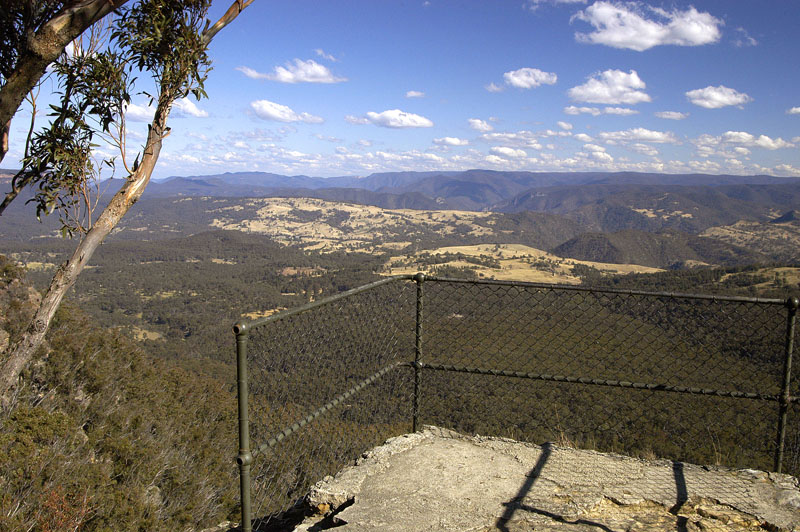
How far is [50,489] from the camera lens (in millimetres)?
4383

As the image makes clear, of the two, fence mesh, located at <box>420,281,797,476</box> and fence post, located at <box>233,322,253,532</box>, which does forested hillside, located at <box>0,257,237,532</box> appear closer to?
fence post, located at <box>233,322,253,532</box>

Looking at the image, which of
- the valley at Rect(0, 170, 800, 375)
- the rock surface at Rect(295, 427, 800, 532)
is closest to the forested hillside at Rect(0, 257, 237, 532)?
the valley at Rect(0, 170, 800, 375)

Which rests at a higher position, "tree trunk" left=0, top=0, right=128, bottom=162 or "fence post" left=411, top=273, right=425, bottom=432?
"tree trunk" left=0, top=0, right=128, bottom=162

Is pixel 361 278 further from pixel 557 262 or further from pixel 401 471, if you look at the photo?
pixel 401 471

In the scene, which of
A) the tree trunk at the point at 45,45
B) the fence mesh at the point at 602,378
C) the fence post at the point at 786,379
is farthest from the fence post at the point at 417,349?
the tree trunk at the point at 45,45

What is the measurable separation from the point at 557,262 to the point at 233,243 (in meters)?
83.1

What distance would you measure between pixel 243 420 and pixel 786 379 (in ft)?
11.9

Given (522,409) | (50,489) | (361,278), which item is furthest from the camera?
(361,278)

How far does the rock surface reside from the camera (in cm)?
299

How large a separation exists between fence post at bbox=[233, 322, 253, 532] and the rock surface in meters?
0.60

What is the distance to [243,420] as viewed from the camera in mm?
2482

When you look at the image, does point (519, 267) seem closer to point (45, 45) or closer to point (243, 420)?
point (45, 45)

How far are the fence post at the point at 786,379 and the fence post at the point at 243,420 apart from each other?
3.50 m

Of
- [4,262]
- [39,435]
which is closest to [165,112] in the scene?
[39,435]
